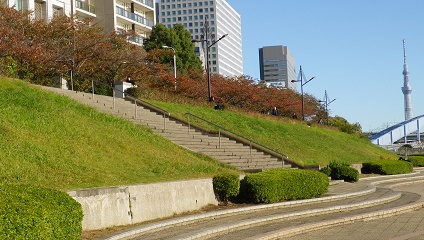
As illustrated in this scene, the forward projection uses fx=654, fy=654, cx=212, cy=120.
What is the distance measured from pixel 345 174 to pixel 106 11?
48.4 m

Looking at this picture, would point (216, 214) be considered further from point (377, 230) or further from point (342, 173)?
point (342, 173)

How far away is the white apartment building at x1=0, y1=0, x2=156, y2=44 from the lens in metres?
57.9

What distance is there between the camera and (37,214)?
9.66m

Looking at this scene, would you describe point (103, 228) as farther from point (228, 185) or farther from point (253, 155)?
point (253, 155)

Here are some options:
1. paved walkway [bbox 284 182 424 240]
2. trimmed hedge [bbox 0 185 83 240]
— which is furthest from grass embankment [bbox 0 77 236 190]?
paved walkway [bbox 284 182 424 240]

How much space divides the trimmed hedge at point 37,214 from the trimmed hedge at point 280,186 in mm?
8947

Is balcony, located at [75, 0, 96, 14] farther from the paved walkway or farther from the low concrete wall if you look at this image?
the paved walkway

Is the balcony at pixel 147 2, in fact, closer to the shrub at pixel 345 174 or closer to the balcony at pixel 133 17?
the balcony at pixel 133 17

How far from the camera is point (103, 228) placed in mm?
13727

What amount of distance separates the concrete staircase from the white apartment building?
25.5 m

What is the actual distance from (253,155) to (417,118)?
5038 inches

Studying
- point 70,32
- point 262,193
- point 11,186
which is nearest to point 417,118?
point 70,32

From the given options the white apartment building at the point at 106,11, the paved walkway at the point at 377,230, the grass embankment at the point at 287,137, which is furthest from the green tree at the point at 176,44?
the paved walkway at the point at 377,230

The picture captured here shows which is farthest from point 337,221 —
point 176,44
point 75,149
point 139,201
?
point 176,44
